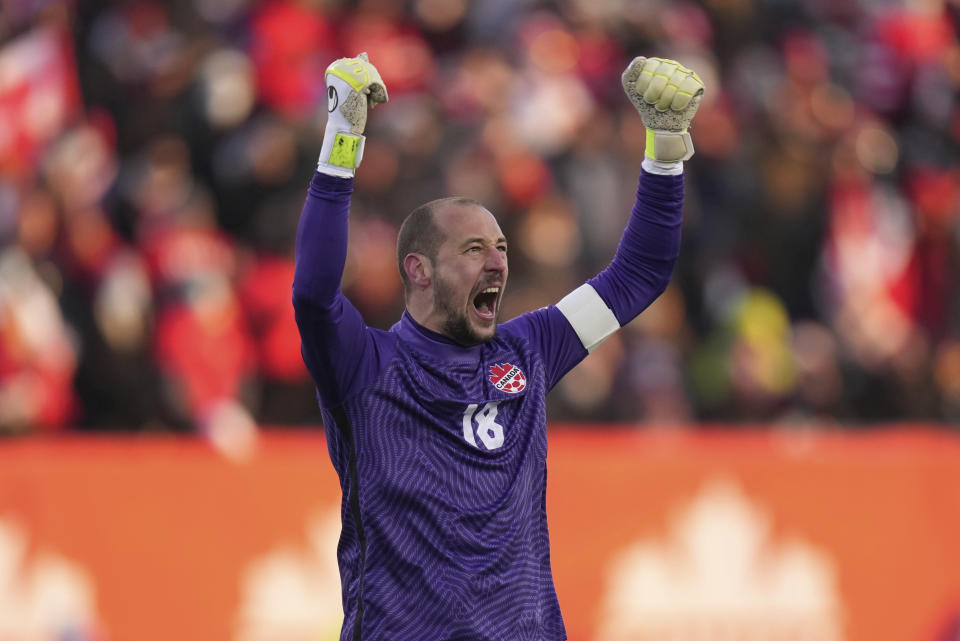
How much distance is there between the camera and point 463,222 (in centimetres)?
445

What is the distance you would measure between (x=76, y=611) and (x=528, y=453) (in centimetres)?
392

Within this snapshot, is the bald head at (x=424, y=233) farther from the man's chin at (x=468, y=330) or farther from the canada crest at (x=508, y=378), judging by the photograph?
the canada crest at (x=508, y=378)

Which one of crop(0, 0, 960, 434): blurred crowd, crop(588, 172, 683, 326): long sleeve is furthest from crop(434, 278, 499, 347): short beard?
crop(0, 0, 960, 434): blurred crowd

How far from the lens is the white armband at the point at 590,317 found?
189 inches

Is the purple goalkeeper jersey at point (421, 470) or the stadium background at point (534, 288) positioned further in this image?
the stadium background at point (534, 288)

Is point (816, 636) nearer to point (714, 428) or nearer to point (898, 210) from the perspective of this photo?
point (714, 428)

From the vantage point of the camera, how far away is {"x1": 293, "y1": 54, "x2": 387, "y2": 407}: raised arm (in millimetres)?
4090

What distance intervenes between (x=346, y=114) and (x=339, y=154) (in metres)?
0.13

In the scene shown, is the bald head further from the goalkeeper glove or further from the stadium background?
the stadium background

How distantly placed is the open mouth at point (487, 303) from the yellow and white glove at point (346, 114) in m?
0.56

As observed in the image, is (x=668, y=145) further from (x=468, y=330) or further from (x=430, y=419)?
(x=430, y=419)

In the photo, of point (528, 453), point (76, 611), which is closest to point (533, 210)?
point (76, 611)

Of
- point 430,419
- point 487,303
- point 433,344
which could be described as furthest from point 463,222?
point 430,419

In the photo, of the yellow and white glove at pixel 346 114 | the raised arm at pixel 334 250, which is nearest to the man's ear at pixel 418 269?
the raised arm at pixel 334 250
